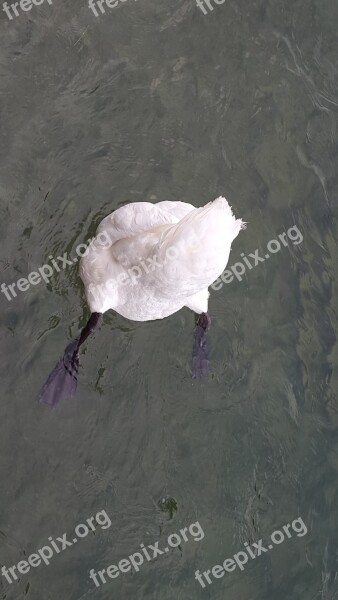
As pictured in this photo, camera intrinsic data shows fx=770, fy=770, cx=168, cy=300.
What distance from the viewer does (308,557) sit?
4.44 metres

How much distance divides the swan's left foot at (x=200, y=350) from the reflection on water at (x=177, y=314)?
0.07m

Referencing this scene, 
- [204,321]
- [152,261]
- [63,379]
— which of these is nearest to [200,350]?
[204,321]

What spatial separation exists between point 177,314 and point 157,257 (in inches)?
59.9

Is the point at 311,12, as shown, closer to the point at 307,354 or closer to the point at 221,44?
the point at 221,44

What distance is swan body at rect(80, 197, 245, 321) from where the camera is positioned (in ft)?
8.30

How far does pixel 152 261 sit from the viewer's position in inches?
109

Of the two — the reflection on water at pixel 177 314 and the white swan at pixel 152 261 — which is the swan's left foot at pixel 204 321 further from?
the reflection on water at pixel 177 314

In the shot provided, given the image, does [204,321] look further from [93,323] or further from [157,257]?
[157,257]

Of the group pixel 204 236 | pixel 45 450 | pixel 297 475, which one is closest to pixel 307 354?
pixel 297 475

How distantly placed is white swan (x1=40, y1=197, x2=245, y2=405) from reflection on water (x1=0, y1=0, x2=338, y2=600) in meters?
0.34

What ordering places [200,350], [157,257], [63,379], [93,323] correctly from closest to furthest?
[157,257] → [93,323] → [63,379] → [200,350]

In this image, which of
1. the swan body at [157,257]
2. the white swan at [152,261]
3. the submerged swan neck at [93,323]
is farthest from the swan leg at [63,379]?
the swan body at [157,257]

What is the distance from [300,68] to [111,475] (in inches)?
104

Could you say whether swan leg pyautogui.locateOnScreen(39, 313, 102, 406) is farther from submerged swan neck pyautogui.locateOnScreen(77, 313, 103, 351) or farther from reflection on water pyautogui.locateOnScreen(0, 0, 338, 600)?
submerged swan neck pyautogui.locateOnScreen(77, 313, 103, 351)
